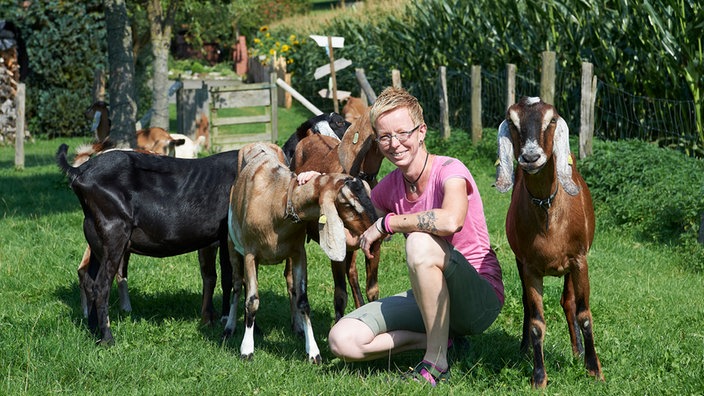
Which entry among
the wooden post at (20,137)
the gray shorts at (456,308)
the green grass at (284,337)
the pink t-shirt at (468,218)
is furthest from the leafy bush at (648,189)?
the wooden post at (20,137)

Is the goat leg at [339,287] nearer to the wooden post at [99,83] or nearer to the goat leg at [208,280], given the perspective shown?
the goat leg at [208,280]

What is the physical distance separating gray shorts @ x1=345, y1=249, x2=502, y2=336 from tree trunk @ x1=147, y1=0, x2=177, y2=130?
11.6m

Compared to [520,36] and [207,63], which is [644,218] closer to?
[520,36]

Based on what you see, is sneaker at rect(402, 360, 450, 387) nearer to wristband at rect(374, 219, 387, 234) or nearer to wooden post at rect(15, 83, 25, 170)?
wristband at rect(374, 219, 387, 234)

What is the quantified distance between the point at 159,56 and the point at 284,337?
11008mm

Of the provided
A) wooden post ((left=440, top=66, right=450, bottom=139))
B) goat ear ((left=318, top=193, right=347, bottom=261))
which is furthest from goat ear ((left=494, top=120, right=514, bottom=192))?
wooden post ((left=440, top=66, right=450, bottom=139))

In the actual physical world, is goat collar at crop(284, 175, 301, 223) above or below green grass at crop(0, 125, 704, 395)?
above

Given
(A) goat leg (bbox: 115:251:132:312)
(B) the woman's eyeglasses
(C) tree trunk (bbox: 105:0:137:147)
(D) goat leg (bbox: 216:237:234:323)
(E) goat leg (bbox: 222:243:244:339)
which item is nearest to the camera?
(B) the woman's eyeglasses

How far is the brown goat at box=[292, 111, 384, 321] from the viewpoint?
6.51m

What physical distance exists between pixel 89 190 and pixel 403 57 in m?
16.8

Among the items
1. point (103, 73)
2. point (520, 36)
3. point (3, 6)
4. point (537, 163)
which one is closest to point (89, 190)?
point (537, 163)

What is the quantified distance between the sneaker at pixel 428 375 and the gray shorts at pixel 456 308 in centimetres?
32

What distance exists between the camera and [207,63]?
49.5 m

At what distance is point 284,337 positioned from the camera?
6.66m
